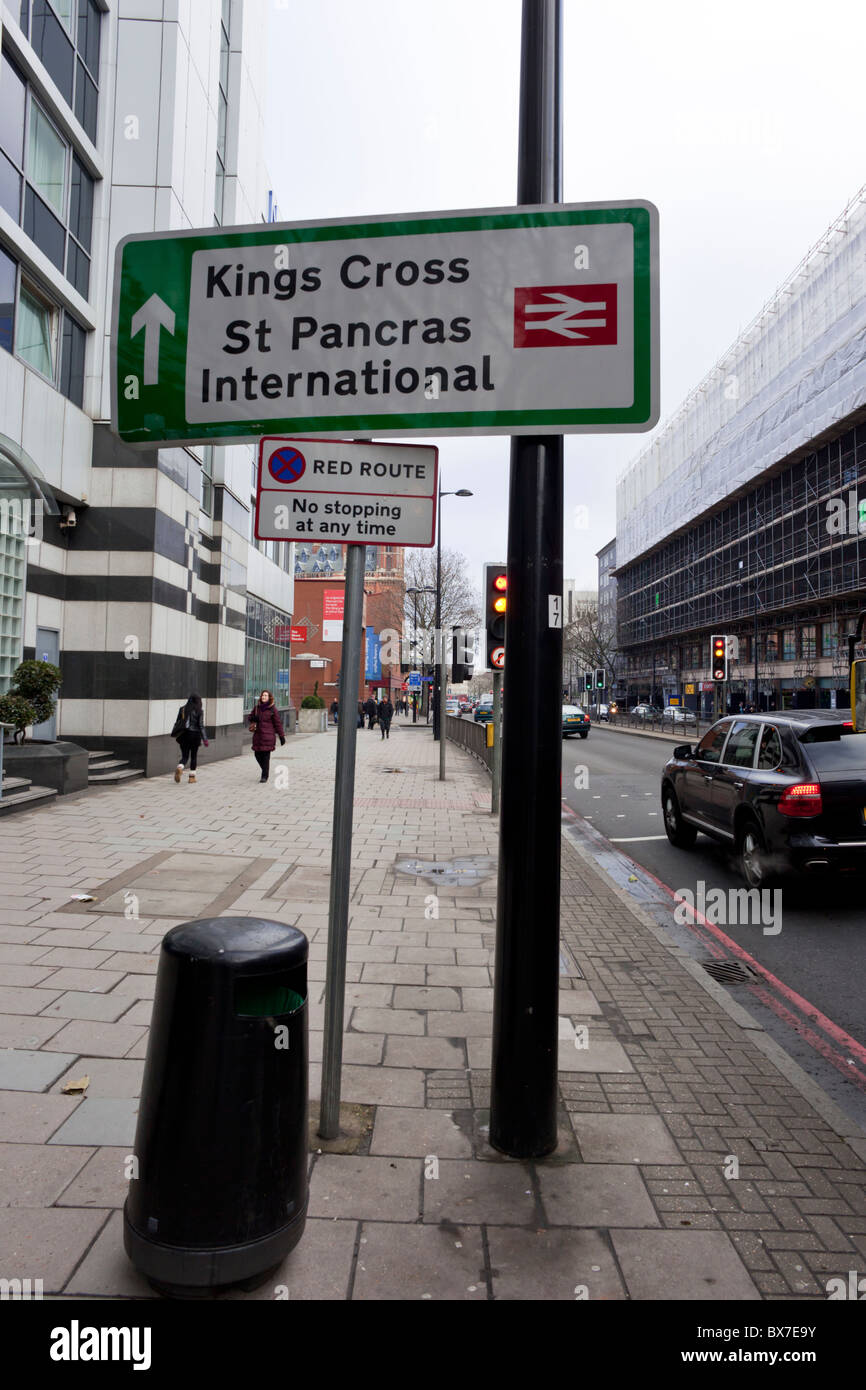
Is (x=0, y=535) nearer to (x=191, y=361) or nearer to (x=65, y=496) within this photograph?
(x=65, y=496)

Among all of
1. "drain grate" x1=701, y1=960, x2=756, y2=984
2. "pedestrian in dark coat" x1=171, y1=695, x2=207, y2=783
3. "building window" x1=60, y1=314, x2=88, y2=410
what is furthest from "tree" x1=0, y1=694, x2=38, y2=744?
"drain grate" x1=701, y1=960, x2=756, y2=984

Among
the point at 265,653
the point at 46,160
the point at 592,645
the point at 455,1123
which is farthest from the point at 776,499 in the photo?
the point at 455,1123

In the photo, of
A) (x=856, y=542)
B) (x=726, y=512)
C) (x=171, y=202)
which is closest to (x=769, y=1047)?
(x=171, y=202)

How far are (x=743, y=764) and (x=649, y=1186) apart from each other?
5720mm

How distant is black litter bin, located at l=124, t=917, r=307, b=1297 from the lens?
7.53 ft

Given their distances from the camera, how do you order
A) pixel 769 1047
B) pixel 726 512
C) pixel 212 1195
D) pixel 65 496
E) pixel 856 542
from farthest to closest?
1. pixel 726 512
2. pixel 856 542
3. pixel 65 496
4. pixel 769 1047
5. pixel 212 1195

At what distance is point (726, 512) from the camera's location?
6275 cm

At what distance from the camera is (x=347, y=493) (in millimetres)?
3129

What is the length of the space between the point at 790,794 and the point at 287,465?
214 inches

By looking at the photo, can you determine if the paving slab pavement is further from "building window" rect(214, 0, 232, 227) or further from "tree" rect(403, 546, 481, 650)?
"tree" rect(403, 546, 481, 650)

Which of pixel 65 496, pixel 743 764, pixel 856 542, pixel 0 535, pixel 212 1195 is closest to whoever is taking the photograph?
pixel 212 1195

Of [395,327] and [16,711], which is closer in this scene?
[395,327]

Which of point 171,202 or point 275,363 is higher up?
point 171,202

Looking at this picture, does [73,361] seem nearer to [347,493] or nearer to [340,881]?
[347,493]
